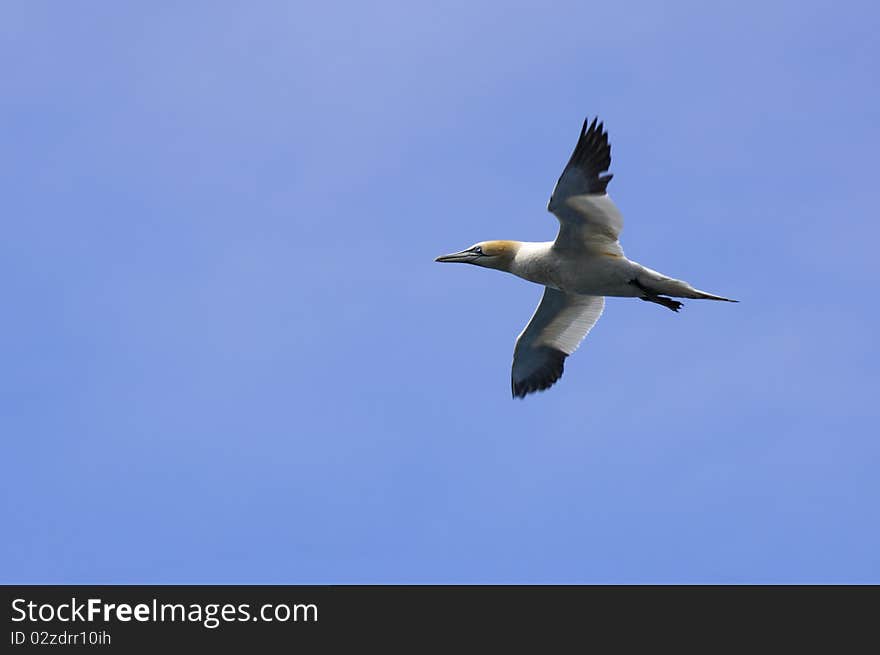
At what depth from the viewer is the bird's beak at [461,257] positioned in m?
23.8

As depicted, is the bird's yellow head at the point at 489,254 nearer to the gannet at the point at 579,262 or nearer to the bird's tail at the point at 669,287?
the gannet at the point at 579,262

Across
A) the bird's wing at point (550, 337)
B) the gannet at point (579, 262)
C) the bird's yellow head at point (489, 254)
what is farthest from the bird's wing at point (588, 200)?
the bird's wing at point (550, 337)

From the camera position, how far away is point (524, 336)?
2459 cm

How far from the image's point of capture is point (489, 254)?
23391 millimetres

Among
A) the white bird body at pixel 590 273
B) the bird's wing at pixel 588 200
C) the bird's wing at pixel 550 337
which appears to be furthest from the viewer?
the bird's wing at pixel 550 337

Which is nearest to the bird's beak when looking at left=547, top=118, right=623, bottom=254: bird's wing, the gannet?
the gannet

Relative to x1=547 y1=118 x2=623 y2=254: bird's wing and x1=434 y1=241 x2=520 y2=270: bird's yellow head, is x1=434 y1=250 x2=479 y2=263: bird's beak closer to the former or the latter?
x1=434 y1=241 x2=520 y2=270: bird's yellow head

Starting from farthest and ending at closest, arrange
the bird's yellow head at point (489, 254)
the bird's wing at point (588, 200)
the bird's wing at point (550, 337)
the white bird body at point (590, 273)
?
1. the bird's wing at point (550, 337)
2. the bird's yellow head at point (489, 254)
3. the white bird body at point (590, 273)
4. the bird's wing at point (588, 200)

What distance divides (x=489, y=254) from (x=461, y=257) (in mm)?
720

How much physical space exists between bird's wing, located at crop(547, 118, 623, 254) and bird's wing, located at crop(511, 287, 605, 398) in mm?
2430

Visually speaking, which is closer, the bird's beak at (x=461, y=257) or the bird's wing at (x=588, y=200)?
→ the bird's wing at (x=588, y=200)

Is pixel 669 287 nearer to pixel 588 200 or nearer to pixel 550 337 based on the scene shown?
pixel 588 200

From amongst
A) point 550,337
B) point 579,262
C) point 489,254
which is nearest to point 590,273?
point 579,262
